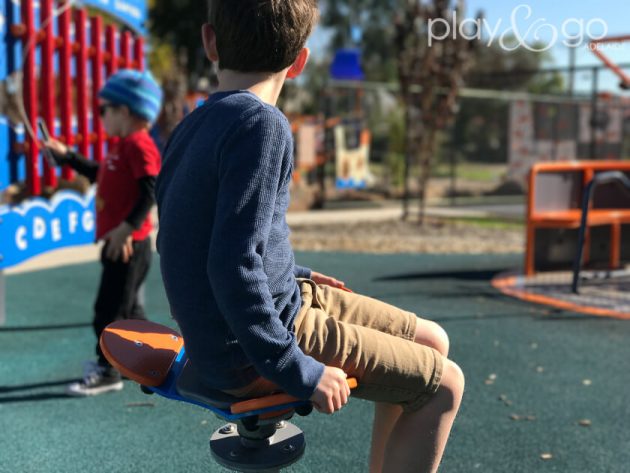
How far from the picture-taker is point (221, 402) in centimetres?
173

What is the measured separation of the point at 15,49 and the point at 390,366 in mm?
4602

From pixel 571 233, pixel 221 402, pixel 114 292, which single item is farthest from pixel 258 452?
pixel 571 233

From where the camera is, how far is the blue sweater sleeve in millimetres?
1550

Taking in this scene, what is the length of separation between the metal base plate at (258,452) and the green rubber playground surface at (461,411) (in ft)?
3.17

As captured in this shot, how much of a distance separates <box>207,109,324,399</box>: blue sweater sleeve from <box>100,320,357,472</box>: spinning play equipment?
0.43ft

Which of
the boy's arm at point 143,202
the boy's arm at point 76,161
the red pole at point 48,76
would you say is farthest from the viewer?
the red pole at point 48,76

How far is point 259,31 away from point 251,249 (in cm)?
48

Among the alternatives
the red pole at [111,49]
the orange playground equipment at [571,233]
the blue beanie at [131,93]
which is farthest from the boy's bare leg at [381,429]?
the red pole at [111,49]

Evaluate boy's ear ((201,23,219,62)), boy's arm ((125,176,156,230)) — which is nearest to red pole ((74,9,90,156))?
boy's arm ((125,176,156,230))

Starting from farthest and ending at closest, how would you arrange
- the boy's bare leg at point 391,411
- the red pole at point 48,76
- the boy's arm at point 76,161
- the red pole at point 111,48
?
1. the red pole at point 111,48
2. the red pole at point 48,76
3. the boy's arm at point 76,161
4. the boy's bare leg at point 391,411

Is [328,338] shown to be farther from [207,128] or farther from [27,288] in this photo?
[27,288]

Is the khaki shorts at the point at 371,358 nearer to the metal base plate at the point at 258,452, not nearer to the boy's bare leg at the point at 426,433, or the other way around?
the boy's bare leg at the point at 426,433

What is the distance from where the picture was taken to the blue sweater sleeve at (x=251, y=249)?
61.0 inches

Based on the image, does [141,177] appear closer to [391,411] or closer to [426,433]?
[391,411]
